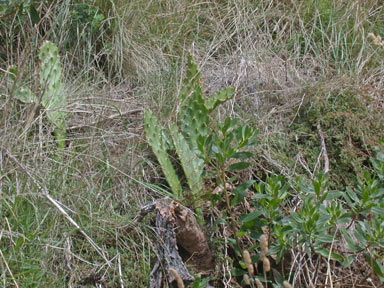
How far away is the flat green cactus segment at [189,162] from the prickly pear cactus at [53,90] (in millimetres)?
607

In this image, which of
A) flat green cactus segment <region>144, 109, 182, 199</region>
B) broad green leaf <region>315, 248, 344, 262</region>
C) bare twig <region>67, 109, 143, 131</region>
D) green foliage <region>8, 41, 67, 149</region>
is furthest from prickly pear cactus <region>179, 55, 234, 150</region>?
broad green leaf <region>315, 248, 344, 262</region>

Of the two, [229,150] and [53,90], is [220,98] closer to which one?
[229,150]

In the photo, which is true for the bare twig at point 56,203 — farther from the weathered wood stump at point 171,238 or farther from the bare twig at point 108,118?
the bare twig at point 108,118

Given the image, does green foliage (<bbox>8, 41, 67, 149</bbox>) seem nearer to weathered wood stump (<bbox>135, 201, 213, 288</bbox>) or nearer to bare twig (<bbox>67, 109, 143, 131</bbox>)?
bare twig (<bbox>67, 109, 143, 131</bbox>)

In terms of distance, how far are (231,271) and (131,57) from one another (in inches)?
68.9

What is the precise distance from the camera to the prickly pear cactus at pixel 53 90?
105 inches

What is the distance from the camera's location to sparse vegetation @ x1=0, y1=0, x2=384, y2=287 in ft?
6.43

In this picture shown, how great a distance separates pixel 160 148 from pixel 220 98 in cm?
41

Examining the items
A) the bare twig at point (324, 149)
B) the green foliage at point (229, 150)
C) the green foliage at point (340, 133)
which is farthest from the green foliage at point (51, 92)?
the bare twig at point (324, 149)

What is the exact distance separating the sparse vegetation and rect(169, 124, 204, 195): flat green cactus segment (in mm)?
10

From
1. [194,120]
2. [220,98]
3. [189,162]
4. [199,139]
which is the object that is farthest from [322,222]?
[220,98]

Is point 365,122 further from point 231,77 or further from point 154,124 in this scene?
point 154,124

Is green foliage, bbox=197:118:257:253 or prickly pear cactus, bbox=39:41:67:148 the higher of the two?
prickly pear cactus, bbox=39:41:67:148

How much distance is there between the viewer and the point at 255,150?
100 inches
